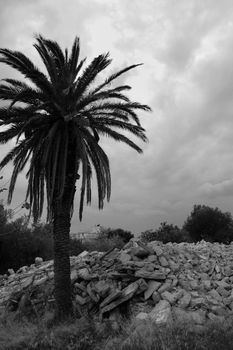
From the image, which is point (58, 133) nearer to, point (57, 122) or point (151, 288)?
point (57, 122)

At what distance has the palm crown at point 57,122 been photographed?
634 inches

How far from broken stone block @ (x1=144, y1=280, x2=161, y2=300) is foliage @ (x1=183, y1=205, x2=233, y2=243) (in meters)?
35.3

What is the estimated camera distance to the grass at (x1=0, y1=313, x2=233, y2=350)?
10625 millimetres

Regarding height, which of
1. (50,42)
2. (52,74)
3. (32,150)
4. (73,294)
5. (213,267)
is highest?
(50,42)

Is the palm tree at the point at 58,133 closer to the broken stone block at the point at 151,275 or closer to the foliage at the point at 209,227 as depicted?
the broken stone block at the point at 151,275

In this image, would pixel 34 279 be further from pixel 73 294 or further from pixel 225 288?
pixel 225 288

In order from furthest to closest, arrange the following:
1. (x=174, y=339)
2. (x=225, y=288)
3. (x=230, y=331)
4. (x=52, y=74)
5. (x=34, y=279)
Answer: (x=34, y=279), (x=225, y=288), (x=52, y=74), (x=230, y=331), (x=174, y=339)

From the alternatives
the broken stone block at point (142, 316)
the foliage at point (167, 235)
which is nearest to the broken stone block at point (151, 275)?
the broken stone block at point (142, 316)

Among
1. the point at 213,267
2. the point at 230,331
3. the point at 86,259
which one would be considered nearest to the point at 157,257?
the point at 213,267

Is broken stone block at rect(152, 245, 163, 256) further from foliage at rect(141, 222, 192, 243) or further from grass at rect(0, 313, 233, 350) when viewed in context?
foliage at rect(141, 222, 192, 243)

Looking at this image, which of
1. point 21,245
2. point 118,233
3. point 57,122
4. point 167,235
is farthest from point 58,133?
point 118,233

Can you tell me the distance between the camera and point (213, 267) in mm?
19938

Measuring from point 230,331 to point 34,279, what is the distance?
40.0 ft

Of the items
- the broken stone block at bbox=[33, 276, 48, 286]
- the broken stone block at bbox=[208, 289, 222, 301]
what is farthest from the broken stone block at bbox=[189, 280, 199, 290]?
the broken stone block at bbox=[33, 276, 48, 286]
